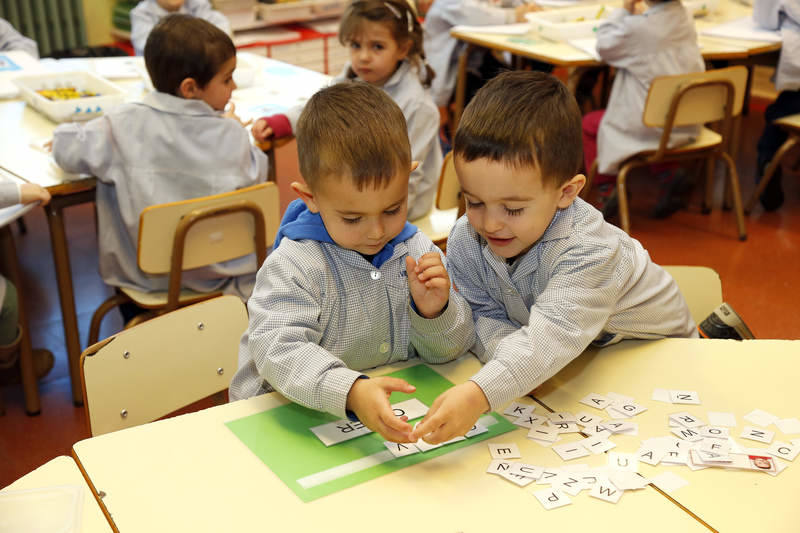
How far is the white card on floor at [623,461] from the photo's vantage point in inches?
46.1

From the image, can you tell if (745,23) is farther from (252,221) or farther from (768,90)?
(252,221)

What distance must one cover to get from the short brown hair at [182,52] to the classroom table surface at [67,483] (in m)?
1.51

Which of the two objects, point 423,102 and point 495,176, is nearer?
point 495,176

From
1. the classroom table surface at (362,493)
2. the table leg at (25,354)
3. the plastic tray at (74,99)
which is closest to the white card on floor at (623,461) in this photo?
the classroom table surface at (362,493)

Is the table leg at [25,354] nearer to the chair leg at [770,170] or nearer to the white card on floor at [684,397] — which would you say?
the white card on floor at [684,397]

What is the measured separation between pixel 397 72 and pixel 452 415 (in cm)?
185

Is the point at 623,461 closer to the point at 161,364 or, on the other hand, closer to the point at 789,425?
the point at 789,425

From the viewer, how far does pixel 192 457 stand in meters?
1.17

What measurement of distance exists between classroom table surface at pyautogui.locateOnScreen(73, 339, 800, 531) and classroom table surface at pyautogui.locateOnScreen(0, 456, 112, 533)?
2cm

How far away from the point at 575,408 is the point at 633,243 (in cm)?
40

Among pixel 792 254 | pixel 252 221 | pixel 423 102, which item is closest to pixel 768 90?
pixel 792 254

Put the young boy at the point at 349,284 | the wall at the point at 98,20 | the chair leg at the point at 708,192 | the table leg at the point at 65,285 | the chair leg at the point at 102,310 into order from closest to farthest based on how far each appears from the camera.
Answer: the young boy at the point at 349,284 < the table leg at the point at 65,285 < the chair leg at the point at 102,310 < the chair leg at the point at 708,192 < the wall at the point at 98,20

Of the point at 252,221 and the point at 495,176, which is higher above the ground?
the point at 495,176

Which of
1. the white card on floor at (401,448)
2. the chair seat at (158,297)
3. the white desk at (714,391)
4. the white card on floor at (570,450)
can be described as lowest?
the chair seat at (158,297)
